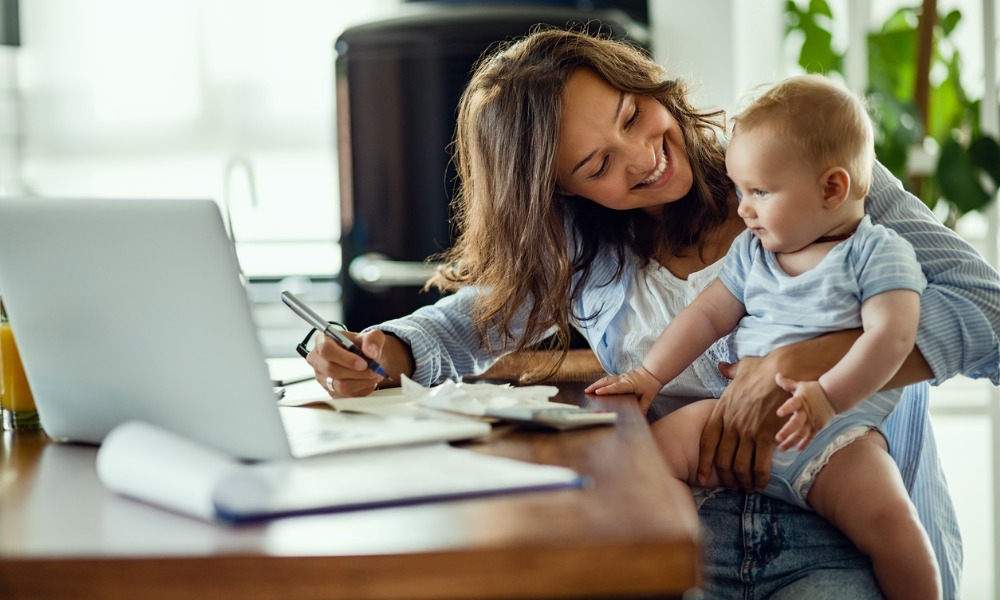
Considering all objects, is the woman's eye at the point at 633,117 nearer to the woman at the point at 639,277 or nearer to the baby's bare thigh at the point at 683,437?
the woman at the point at 639,277

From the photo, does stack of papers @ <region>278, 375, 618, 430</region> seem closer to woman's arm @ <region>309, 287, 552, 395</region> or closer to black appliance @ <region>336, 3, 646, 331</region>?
woman's arm @ <region>309, 287, 552, 395</region>

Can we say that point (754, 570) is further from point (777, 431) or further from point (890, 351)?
point (890, 351)

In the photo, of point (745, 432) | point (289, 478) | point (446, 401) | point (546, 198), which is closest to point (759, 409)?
point (745, 432)

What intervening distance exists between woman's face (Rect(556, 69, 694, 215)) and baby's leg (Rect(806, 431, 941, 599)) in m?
0.50

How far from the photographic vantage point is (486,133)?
167 cm

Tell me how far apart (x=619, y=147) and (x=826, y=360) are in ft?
1.54

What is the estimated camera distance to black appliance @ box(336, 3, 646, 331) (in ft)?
9.80

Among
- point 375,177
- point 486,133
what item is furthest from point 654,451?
point 375,177

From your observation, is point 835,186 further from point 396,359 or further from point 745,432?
point 396,359

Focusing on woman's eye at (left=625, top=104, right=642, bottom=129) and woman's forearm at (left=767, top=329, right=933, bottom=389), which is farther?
woman's eye at (left=625, top=104, right=642, bottom=129)

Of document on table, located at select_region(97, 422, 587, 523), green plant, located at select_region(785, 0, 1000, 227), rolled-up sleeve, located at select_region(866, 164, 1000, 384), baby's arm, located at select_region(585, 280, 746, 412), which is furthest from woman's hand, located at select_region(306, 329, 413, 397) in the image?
green plant, located at select_region(785, 0, 1000, 227)

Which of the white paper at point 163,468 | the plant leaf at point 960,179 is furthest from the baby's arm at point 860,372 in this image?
the plant leaf at point 960,179

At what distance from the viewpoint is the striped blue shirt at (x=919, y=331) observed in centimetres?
127

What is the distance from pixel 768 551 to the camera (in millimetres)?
1308
